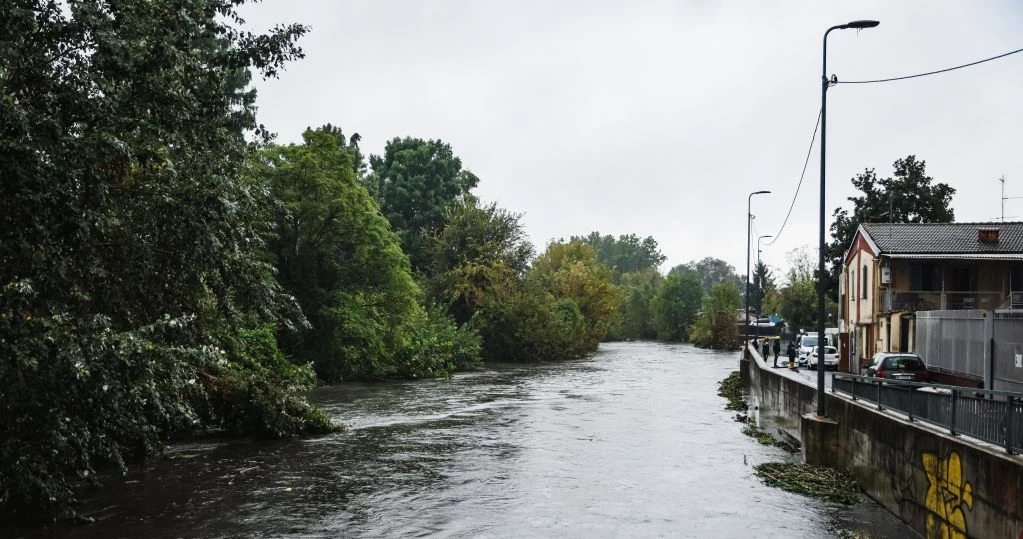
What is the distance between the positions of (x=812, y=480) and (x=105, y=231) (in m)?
13.1

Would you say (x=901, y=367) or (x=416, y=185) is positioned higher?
(x=416, y=185)

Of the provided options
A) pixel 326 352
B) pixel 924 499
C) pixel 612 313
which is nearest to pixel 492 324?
pixel 326 352

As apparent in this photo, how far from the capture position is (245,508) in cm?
1387

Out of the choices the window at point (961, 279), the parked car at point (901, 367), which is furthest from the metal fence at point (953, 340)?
the window at point (961, 279)

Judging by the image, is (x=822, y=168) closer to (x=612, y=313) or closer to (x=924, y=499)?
(x=924, y=499)

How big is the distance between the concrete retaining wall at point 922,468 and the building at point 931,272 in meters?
22.6

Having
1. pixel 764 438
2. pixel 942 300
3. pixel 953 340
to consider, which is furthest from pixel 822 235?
pixel 942 300

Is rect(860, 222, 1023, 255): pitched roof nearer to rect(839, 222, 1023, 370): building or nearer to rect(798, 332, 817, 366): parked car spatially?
rect(839, 222, 1023, 370): building

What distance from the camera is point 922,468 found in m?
11.6

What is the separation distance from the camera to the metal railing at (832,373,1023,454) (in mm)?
9172

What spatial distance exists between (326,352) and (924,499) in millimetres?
29252

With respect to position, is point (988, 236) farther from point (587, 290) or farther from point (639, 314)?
point (639, 314)

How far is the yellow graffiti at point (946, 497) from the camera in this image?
1007 centimetres

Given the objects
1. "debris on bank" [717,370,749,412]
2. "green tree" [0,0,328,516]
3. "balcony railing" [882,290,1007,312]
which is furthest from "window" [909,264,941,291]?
"green tree" [0,0,328,516]
